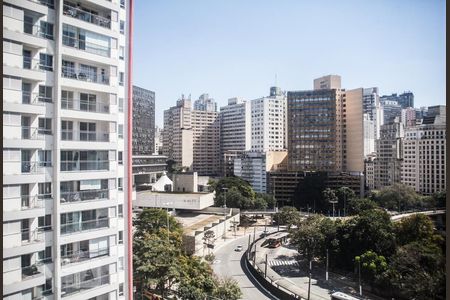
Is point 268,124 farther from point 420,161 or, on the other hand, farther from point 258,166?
point 420,161

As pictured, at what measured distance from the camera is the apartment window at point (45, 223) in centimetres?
247

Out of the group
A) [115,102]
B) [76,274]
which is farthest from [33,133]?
[76,274]

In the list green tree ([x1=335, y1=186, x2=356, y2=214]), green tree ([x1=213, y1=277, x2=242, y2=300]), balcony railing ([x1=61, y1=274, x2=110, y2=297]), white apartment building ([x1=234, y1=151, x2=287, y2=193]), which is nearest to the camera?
balcony railing ([x1=61, y1=274, x2=110, y2=297])

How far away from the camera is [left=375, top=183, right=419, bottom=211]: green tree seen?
49.9ft

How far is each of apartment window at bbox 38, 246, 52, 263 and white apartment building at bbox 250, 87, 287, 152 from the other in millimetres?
23866

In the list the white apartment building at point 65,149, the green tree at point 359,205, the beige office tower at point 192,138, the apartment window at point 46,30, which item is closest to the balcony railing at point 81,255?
the white apartment building at point 65,149

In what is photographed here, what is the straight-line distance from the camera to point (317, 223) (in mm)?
9867

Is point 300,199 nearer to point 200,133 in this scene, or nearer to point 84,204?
point 200,133

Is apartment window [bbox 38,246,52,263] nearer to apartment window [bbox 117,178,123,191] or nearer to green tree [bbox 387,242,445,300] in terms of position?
apartment window [bbox 117,178,123,191]

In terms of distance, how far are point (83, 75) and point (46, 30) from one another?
1.48 ft

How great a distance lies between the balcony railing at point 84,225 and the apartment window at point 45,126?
2.24 feet

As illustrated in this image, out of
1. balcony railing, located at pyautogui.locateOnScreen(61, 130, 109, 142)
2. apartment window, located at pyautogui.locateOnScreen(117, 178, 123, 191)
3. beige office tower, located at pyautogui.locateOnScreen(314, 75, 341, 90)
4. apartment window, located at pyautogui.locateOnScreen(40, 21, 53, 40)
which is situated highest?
beige office tower, located at pyautogui.locateOnScreen(314, 75, 341, 90)

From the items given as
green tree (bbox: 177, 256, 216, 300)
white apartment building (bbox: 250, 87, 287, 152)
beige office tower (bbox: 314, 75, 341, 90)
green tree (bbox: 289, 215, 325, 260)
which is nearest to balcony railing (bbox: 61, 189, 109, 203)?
green tree (bbox: 177, 256, 216, 300)

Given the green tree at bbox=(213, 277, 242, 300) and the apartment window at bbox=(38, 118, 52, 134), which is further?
the green tree at bbox=(213, 277, 242, 300)
